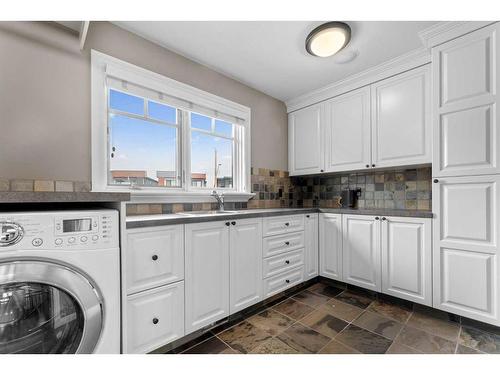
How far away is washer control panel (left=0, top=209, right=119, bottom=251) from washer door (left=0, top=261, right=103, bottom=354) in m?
0.08

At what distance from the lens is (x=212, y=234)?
161 centimetres

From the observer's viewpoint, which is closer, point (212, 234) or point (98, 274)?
point (98, 274)

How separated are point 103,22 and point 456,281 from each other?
328 centimetres

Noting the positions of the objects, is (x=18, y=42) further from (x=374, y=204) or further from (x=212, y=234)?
(x=374, y=204)

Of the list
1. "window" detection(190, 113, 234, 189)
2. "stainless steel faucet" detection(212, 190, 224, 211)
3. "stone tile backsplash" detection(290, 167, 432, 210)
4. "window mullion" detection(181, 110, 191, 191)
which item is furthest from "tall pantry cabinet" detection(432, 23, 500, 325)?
"window mullion" detection(181, 110, 191, 191)

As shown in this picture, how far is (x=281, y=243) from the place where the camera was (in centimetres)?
216

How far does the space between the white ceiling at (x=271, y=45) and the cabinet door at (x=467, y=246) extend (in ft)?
4.09

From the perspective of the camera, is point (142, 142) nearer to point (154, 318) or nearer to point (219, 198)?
point (219, 198)

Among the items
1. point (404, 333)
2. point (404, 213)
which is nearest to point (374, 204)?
point (404, 213)

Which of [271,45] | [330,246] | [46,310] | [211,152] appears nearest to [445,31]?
[271,45]

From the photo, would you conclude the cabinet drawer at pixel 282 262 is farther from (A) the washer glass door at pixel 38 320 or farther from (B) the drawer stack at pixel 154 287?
(A) the washer glass door at pixel 38 320

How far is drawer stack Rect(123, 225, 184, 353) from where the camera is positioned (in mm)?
1236

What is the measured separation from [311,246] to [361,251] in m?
0.50

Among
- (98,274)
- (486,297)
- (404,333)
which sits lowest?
(404,333)
